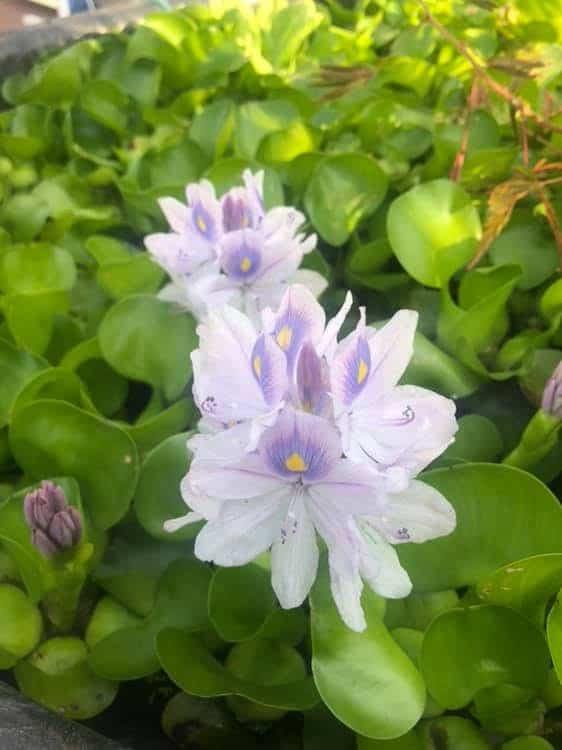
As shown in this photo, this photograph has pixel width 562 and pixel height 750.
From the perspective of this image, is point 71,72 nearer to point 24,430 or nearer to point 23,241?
point 23,241

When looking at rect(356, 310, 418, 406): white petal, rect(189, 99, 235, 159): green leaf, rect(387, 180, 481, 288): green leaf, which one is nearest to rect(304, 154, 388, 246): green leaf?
rect(387, 180, 481, 288): green leaf

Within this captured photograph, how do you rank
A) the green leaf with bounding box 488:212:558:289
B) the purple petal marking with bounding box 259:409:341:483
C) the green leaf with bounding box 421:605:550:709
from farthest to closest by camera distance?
A: the green leaf with bounding box 488:212:558:289
the green leaf with bounding box 421:605:550:709
the purple petal marking with bounding box 259:409:341:483

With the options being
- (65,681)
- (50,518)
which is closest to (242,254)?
(50,518)

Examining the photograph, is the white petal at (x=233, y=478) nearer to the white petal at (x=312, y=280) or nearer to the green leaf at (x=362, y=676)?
the green leaf at (x=362, y=676)

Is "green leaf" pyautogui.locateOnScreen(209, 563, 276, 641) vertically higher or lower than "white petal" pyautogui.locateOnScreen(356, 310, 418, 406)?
lower

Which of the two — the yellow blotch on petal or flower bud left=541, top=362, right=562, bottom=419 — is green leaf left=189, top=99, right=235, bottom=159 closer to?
Result: the yellow blotch on petal
